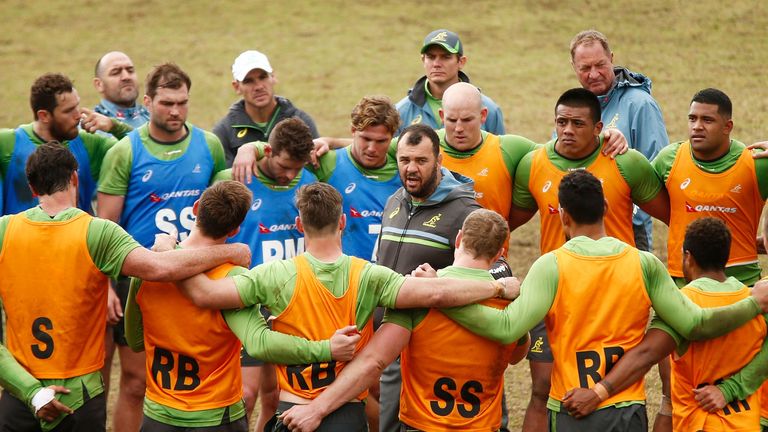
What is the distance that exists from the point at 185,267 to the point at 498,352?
1934 millimetres

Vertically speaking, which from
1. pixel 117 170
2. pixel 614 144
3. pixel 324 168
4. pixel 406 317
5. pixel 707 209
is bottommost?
pixel 406 317

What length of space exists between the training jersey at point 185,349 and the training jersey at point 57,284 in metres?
0.36

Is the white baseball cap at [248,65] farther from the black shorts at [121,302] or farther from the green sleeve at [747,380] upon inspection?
the green sleeve at [747,380]

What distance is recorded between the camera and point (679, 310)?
6.12 metres

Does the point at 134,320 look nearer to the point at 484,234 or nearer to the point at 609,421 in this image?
the point at 484,234

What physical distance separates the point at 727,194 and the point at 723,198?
4 cm

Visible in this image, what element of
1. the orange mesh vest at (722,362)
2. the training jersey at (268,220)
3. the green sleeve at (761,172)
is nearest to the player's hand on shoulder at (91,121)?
the training jersey at (268,220)

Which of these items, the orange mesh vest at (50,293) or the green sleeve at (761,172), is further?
the green sleeve at (761,172)

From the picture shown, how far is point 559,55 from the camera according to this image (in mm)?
21750

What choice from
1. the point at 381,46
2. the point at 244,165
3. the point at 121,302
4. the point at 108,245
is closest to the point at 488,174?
the point at 244,165

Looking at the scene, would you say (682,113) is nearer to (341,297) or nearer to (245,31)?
(245,31)

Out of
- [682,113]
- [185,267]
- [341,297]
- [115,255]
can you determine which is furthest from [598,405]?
[682,113]

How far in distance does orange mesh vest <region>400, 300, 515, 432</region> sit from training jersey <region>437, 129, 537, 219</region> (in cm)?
194

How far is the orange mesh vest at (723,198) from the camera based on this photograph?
25.3ft
